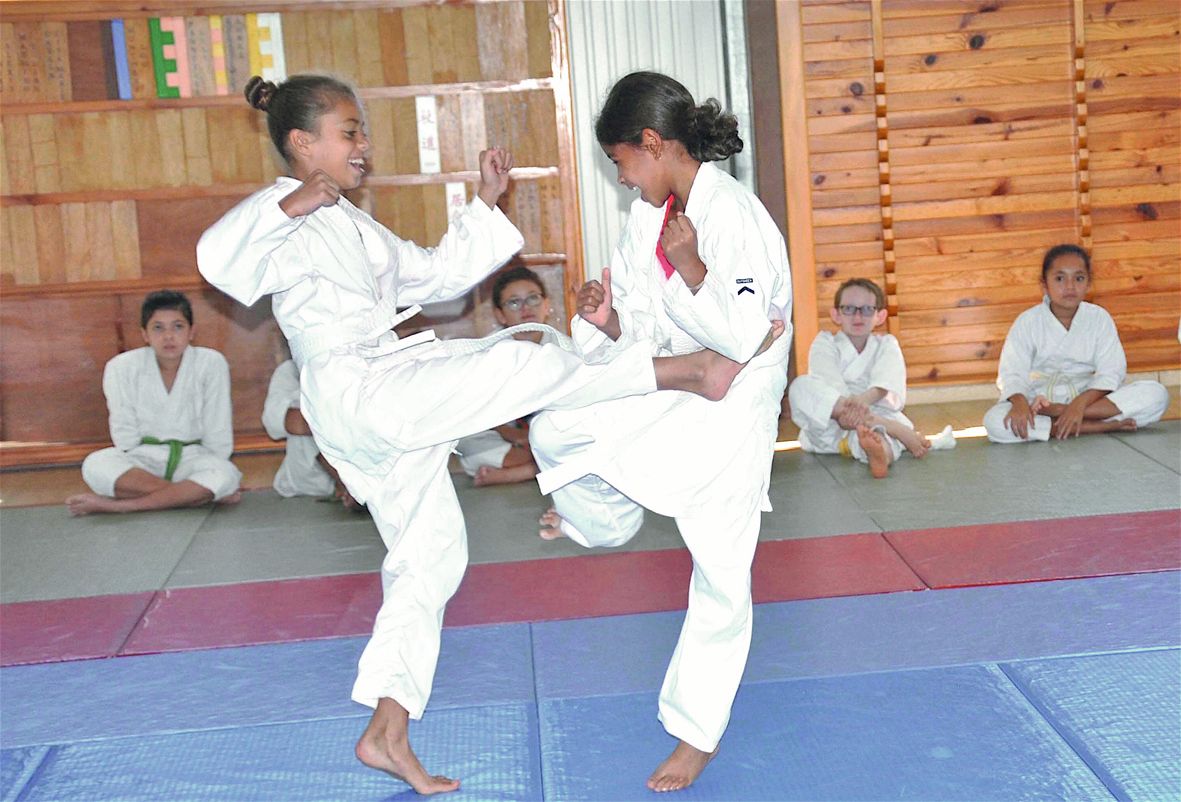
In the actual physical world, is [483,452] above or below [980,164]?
below

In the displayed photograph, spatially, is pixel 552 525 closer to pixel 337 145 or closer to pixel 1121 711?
pixel 337 145

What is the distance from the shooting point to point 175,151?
22.6 feet

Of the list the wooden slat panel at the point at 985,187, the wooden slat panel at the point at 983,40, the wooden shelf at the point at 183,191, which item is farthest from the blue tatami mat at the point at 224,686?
the wooden slat panel at the point at 983,40

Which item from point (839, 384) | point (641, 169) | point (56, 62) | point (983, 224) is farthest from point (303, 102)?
point (983, 224)

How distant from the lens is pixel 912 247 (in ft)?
23.2

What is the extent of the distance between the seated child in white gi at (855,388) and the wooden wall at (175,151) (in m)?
1.64

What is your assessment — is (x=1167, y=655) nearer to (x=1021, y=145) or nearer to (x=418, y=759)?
(x=418, y=759)

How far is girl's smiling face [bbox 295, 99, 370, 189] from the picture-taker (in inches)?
112

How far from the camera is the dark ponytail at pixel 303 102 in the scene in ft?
9.28

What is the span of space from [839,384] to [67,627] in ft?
11.4

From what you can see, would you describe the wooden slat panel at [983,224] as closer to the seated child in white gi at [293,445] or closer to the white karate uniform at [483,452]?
the white karate uniform at [483,452]

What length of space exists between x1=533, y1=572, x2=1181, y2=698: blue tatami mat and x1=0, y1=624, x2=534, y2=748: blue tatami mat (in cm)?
14

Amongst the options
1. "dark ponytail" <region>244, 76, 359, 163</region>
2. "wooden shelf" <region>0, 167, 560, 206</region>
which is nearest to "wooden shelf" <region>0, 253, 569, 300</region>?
"wooden shelf" <region>0, 167, 560, 206</region>

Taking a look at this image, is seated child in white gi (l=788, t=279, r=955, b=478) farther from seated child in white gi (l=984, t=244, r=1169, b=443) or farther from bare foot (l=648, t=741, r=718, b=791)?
bare foot (l=648, t=741, r=718, b=791)
